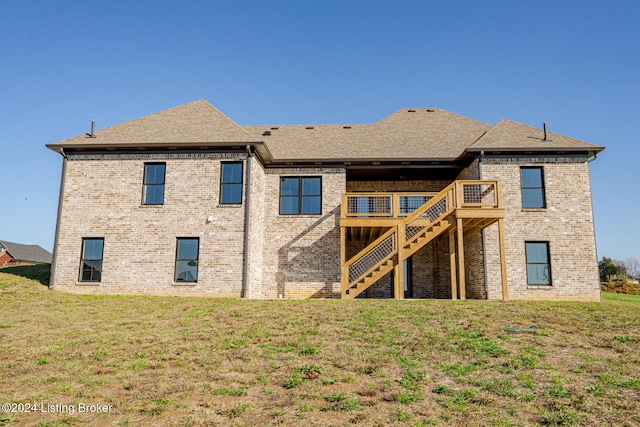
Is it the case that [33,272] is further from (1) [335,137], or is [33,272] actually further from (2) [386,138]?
(2) [386,138]

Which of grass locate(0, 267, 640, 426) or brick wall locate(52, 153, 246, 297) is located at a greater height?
brick wall locate(52, 153, 246, 297)

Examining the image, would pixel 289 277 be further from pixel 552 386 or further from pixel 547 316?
pixel 552 386

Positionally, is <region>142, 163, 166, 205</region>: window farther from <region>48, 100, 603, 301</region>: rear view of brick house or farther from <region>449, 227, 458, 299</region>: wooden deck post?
<region>449, 227, 458, 299</region>: wooden deck post

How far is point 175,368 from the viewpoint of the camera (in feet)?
24.3

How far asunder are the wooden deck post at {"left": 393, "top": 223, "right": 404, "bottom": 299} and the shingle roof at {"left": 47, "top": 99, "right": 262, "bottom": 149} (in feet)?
21.1

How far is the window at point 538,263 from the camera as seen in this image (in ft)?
54.4

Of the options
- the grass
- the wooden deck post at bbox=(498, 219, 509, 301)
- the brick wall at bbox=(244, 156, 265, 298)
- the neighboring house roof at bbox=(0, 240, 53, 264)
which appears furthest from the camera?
the neighboring house roof at bbox=(0, 240, 53, 264)

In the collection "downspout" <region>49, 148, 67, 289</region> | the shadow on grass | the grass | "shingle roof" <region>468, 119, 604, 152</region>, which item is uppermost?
"shingle roof" <region>468, 119, 604, 152</region>

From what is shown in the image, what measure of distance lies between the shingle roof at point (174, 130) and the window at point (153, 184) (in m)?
0.98

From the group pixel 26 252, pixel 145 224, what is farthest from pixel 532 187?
pixel 26 252

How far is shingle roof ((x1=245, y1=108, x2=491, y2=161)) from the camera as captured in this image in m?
18.8

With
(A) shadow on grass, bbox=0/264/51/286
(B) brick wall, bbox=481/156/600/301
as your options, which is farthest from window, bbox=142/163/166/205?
(B) brick wall, bbox=481/156/600/301

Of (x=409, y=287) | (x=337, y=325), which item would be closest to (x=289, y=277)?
(x=409, y=287)

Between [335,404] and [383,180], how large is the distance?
15.1 meters
